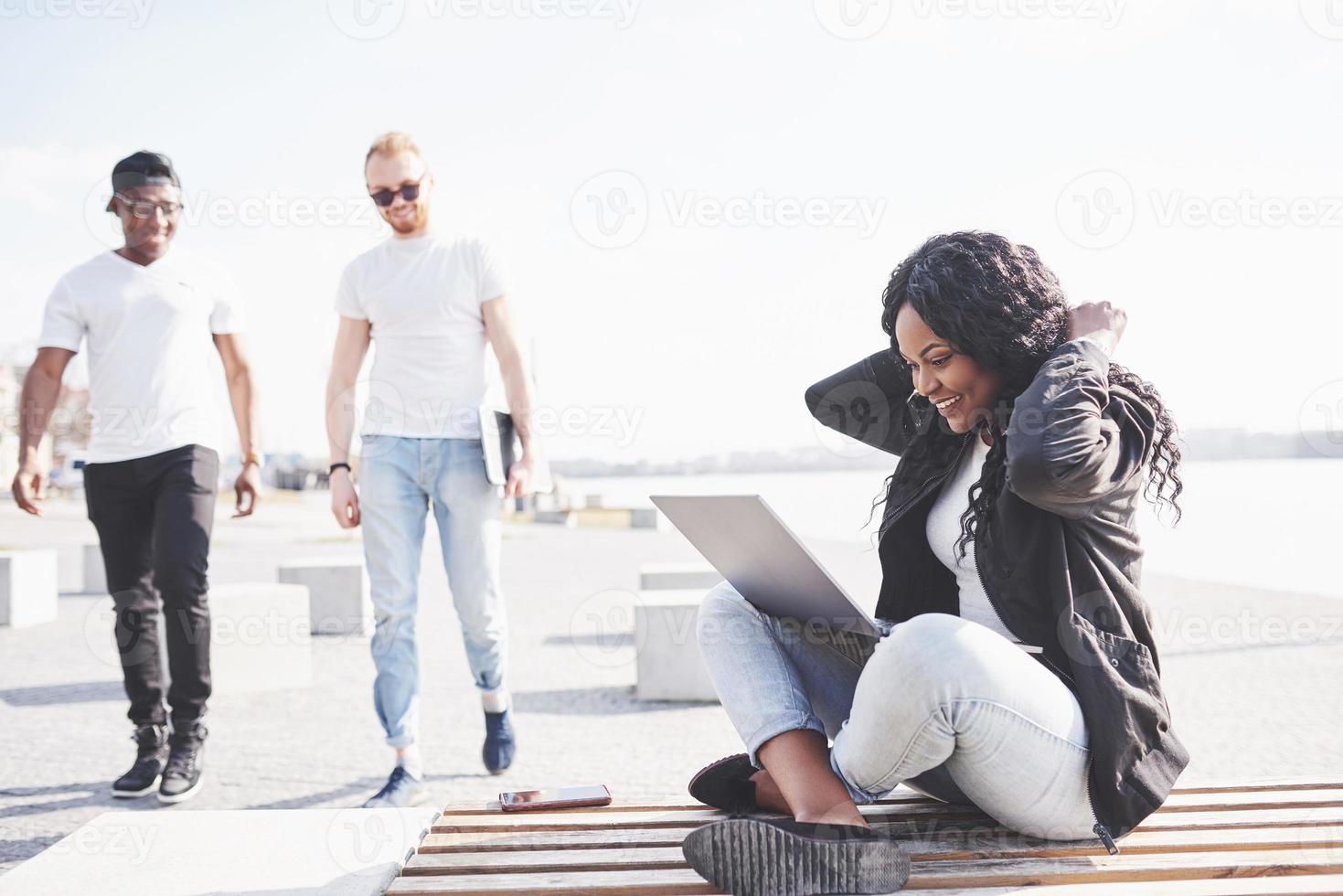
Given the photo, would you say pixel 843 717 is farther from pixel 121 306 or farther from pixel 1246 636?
pixel 1246 636

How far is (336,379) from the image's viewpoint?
4.06 meters

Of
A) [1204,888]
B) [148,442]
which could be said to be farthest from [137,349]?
[1204,888]

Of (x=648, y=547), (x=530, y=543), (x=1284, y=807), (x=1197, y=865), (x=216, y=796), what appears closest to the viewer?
(x=1197, y=865)

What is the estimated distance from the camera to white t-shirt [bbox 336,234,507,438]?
3.93 m

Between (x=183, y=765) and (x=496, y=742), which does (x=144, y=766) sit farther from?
(x=496, y=742)

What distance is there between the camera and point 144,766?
401 centimetres

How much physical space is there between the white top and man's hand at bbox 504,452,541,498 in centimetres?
192

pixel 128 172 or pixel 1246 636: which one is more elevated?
pixel 128 172

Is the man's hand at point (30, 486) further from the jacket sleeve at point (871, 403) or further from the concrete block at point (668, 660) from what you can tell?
the jacket sleeve at point (871, 403)

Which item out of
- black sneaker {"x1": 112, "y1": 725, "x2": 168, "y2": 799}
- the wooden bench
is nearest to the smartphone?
the wooden bench

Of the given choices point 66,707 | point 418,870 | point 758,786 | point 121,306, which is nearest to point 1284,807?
point 758,786

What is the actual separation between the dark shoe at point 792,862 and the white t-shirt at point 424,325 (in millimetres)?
2387

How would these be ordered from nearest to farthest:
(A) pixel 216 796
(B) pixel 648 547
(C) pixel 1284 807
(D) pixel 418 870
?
(D) pixel 418 870 < (C) pixel 1284 807 < (A) pixel 216 796 < (B) pixel 648 547

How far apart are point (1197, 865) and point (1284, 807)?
1.66 ft
